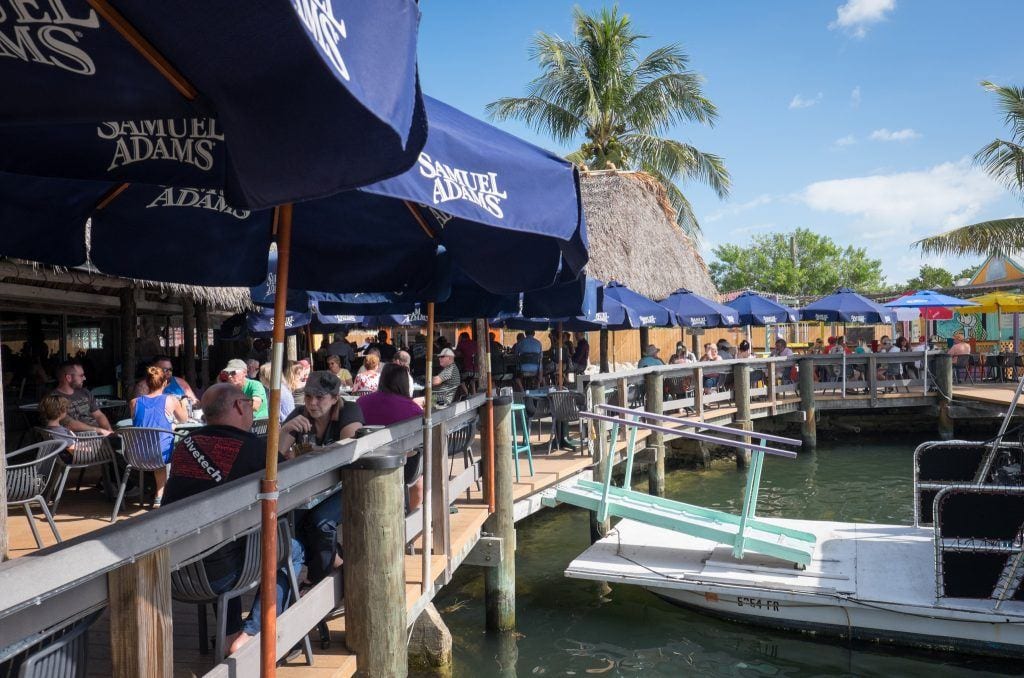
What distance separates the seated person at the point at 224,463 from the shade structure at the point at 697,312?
1422 cm

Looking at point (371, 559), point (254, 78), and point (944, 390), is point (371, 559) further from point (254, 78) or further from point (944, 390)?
point (944, 390)

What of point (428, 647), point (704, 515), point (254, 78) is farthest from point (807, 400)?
point (254, 78)

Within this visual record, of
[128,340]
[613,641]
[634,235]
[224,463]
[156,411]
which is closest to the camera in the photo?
[224,463]

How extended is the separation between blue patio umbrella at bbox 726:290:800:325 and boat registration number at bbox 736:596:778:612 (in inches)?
500

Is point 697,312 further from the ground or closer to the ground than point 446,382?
further from the ground

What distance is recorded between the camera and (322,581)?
12.3ft

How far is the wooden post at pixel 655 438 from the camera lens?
1333 cm

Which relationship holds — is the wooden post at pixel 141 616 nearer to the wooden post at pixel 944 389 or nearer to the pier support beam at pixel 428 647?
the pier support beam at pixel 428 647

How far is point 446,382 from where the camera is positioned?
1062 centimetres

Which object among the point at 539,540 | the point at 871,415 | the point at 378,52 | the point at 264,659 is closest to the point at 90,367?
the point at 539,540

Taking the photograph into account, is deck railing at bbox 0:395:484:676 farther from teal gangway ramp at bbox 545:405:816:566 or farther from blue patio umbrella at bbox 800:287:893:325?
blue patio umbrella at bbox 800:287:893:325

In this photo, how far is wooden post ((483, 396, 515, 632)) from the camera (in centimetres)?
702

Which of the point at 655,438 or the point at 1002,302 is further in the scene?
the point at 1002,302

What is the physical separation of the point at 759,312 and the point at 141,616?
19641mm
